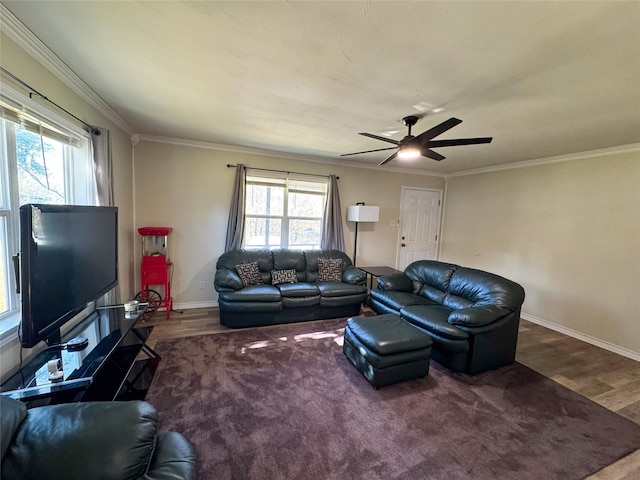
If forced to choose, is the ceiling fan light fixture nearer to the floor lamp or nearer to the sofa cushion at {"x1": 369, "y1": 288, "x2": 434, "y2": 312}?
the sofa cushion at {"x1": 369, "y1": 288, "x2": 434, "y2": 312}

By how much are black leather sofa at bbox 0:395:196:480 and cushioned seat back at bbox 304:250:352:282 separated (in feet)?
11.0

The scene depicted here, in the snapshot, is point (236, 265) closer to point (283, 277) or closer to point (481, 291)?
point (283, 277)

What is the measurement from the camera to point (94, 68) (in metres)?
2.06

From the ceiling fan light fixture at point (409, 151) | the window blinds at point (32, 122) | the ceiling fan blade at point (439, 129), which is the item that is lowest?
the window blinds at point (32, 122)

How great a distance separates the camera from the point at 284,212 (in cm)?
475

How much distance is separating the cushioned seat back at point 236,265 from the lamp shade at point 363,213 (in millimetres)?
1705

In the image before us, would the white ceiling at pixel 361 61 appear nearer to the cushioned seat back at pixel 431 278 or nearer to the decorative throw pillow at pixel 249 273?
the cushioned seat back at pixel 431 278

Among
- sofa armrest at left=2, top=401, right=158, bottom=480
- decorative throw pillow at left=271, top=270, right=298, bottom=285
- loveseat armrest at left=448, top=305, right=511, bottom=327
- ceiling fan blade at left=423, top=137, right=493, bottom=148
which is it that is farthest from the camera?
decorative throw pillow at left=271, top=270, right=298, bottom=285

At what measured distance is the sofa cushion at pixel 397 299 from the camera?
11.5ft

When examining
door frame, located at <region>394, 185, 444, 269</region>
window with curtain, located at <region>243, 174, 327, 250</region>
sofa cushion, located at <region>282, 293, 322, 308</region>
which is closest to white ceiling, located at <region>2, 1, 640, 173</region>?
window with curtain, located at <region>243, 174, 327, 250</region>

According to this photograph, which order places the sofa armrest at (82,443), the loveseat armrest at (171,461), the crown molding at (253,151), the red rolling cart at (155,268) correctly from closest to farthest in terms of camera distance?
the sofa armrest at (82,443) < the loveseat armrest at (171,461) < the red rolling cart at (155,268) < the crown molding at (253,151)

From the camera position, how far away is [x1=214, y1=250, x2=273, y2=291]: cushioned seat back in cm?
364

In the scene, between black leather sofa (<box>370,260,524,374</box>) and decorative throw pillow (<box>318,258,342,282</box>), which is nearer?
black leather sofa (<box>370,260,524,374</box>)

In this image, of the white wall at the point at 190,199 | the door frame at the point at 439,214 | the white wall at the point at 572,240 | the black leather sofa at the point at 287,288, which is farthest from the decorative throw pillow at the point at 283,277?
the white wall at the point at 572,240
